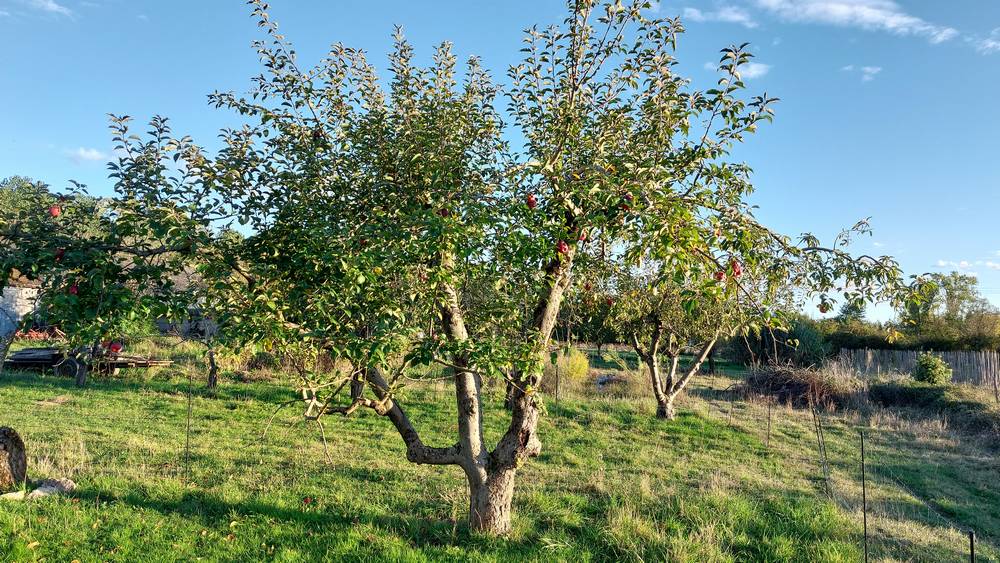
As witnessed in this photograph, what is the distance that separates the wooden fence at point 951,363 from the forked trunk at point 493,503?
2017 centimetres

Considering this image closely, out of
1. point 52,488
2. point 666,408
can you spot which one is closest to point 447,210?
point 52,488

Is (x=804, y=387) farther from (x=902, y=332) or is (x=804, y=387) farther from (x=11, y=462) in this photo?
(x=11, y=462)

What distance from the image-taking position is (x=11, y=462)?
808 centimetres

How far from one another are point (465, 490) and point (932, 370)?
2033cm

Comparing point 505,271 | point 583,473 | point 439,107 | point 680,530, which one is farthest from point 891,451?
point 439,107

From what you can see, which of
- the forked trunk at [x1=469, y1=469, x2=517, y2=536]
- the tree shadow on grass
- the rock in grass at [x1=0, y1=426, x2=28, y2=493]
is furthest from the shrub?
the rock in grass at [x1=0, y1=426, x2=28, y2=493]

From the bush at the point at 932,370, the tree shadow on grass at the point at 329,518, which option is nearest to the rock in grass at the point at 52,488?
the tree shadow on grass at the point at 329,518

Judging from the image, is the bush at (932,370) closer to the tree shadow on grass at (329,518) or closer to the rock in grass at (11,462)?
the tree shadow on grass at (329,518)

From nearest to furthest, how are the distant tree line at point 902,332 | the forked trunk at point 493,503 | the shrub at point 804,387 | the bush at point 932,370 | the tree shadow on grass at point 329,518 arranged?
1. the tree shadow on grass at point 329,518
2. the forked trunk at point 493,503
3. the shrub at point 804,387
4. the bush at point 932,370
5. the distant tree line at point 902,332

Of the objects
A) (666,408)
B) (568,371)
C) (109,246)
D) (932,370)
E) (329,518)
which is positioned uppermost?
(109,246)

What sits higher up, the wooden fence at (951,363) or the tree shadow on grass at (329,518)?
the wooden fence at (951,363)

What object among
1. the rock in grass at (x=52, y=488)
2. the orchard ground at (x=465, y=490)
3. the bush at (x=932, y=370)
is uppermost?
the bush at (x=932, y=370)

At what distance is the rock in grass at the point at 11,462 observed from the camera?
25.9ft

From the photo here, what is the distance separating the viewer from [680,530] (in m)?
6.71
